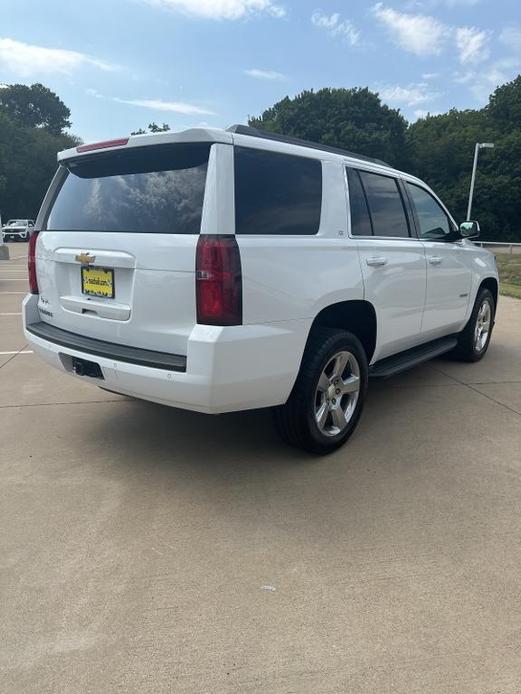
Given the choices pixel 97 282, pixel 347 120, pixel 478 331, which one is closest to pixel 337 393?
pixel 97 282

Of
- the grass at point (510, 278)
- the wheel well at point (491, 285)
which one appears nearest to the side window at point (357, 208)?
the wheel well at point (491, 285)

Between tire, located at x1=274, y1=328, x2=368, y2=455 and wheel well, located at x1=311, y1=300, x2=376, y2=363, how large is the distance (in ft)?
0.46

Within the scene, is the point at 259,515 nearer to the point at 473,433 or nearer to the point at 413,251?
the point at 473,433

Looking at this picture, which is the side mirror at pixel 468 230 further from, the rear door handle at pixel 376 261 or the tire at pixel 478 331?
the rear door handle at pixel 376 261

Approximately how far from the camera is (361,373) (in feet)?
12.1

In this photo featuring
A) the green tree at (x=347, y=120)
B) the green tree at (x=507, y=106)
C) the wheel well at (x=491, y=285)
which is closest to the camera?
the wheel well at (x=491, y=285)

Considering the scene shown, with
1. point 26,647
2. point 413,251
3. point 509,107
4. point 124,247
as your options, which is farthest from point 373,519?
point 509,107

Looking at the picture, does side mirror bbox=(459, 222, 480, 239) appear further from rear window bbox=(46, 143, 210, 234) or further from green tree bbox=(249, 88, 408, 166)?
green tree bbox=(249, 88, 408, 166)

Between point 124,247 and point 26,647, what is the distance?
190cm

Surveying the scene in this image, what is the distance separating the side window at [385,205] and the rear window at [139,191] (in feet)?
5.11

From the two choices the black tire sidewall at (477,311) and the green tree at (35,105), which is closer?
the black tire sidewall at (477,311)

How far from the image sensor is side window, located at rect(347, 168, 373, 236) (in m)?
3.63

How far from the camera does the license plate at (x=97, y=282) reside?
9.89 feet

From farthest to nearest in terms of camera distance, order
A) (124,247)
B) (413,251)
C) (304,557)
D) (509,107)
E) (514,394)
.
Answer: (509,107) → (514,394) → (413,251) → (124,247) → (304,557)
